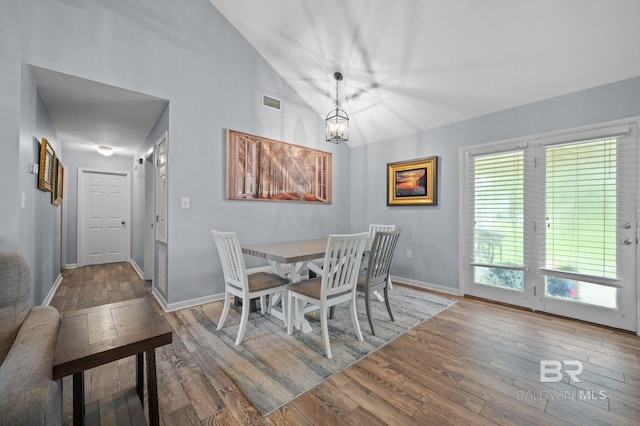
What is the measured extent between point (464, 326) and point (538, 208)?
1522 millimetres

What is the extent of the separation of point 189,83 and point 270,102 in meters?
1.06

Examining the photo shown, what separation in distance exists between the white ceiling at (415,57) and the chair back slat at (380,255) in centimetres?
195

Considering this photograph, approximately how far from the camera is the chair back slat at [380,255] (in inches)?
91.3

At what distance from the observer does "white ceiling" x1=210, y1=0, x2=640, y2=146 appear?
Answer: 226 cm

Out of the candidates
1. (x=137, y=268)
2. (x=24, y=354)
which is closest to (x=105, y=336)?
(x=24, y=354)

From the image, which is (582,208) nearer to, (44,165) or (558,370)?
(558,370)

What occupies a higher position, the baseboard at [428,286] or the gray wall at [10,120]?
the gray wall at [10,120]

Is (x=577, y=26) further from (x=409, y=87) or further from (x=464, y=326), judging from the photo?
(x=464, y=326)

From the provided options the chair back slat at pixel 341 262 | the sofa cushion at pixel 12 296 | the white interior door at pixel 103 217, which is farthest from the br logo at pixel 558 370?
the white interior door at pixel 103 217

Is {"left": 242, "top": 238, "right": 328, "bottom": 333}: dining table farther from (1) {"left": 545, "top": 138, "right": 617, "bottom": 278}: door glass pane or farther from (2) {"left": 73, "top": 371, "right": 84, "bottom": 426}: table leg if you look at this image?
(1) {"left": 545, "top": 138, "right": 617, "bottom": 278}: door glass pane

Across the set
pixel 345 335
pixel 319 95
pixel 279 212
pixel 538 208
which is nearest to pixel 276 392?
pixel 345 335

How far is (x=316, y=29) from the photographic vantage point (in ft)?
10.1

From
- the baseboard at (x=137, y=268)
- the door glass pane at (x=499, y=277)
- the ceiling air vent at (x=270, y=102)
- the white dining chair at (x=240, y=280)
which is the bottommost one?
the baseboard at (x=137, y=268)

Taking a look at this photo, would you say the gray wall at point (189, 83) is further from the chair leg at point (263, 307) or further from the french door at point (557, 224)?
the french door at point (557, 224)
